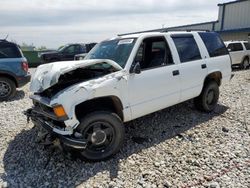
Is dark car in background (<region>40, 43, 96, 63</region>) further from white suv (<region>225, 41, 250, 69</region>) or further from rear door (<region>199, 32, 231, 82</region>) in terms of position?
rear door (<region>199, 32, 231, 82</region>)

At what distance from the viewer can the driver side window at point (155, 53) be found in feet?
17.7

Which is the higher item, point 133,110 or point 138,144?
point 133,110

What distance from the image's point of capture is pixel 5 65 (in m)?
8.62

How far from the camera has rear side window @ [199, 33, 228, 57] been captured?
6457mm

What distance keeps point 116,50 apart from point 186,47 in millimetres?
1726

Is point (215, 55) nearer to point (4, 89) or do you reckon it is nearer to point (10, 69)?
point (10, 69)

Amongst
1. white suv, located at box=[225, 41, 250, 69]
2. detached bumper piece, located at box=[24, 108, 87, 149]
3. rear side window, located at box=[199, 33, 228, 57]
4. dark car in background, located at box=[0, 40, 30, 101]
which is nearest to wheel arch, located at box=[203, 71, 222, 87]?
rear side window, located at box=[199, 33, 228, 57]

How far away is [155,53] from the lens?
18.5 feet

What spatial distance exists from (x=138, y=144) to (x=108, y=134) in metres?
0.84

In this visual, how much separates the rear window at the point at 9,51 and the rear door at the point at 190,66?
562 centimetres

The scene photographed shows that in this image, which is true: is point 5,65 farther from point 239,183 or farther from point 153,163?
point 239,183

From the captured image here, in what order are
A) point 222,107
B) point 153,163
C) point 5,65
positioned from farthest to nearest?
point 5,65
point 222,107
point 153,163


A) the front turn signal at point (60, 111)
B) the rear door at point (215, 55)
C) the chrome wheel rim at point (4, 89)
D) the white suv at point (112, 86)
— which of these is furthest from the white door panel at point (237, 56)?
the front turn signal at point (60, 111)

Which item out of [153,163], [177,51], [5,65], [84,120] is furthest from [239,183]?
[5,65]
